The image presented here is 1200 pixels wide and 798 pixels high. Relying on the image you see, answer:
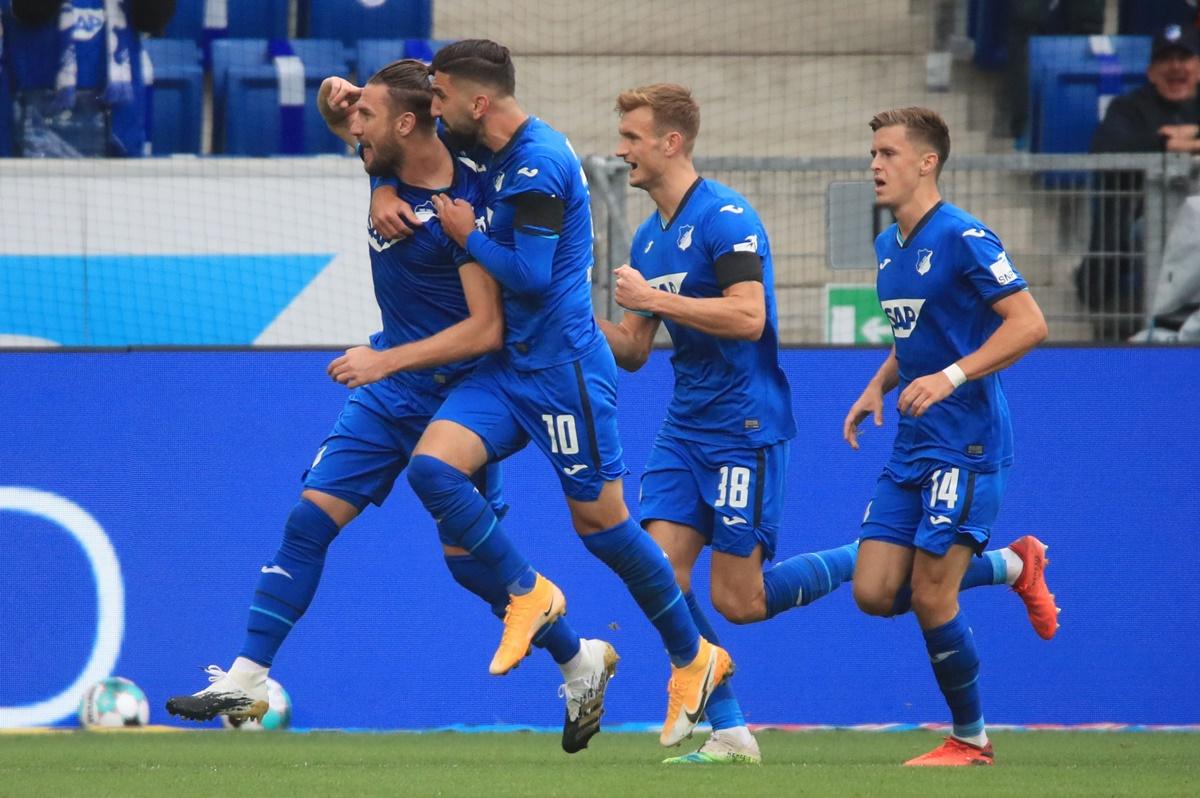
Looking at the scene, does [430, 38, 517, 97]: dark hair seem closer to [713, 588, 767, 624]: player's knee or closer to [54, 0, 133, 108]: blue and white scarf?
[713, 588, 767, 624]: player's knee

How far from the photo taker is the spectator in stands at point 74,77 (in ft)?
33.0

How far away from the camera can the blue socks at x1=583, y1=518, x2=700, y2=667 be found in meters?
6.12

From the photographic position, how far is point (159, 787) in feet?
18.9

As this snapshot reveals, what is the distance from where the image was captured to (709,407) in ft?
22.5

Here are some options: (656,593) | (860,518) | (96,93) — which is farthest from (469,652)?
(96,93)

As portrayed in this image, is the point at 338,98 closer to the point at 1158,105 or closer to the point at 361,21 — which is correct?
the point at 1158,105

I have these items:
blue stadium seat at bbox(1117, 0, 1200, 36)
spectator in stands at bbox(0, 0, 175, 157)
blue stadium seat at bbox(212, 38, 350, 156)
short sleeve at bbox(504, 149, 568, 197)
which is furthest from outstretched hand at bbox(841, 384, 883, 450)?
blue stadium seat at bbox(1117, 0, 1200, 36)

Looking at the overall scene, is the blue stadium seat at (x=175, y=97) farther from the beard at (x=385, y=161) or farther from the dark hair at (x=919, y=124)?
the dark hair at (x=919, y=124)

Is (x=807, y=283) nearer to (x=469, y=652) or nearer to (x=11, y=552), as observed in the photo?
(x=469, y=652)

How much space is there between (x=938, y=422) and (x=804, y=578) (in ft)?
2.78

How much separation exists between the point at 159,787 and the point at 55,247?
380 cm

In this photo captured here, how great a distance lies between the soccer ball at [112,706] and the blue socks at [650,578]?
3051mm

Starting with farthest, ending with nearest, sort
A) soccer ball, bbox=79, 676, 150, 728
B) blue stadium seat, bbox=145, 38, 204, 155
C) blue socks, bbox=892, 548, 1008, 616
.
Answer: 1. blue stadium seat, bbox=145, 38, 204, 155
2. soccer ball, bbox=79, 676, 150, 728
3. blue socks, bbox=892, 548, 1008, 616

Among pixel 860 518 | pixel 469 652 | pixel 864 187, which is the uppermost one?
pixel 864 187
